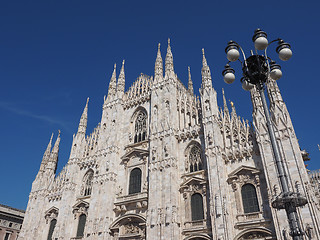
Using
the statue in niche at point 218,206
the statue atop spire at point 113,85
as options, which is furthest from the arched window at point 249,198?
the statue atop spire at point 113,85

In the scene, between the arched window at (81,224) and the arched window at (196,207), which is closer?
the arched window at (196,207)

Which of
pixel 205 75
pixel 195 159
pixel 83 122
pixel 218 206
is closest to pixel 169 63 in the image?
pixel 205 75

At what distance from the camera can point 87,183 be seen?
3088 centimetres

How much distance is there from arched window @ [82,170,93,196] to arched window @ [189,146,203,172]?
12.2 m

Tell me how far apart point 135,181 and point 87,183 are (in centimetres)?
676

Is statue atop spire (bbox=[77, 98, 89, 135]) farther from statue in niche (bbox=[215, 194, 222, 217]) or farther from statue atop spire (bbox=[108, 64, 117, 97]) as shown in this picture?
statue in niche (bbox=[215, 194, 222, 217])

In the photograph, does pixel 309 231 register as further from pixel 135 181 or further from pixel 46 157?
pixel 46 157

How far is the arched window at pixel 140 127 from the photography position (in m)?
29.9

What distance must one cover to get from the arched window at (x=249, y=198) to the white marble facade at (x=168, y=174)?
0.08 m

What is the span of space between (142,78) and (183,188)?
15838 millimetres

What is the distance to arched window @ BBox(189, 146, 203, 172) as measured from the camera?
24406mm

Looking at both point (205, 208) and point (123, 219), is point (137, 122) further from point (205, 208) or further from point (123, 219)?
point (205, 208)

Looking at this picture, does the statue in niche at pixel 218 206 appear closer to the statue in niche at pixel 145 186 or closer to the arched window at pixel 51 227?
the statue in niche at pixel 145 186

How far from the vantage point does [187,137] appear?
26.1m
